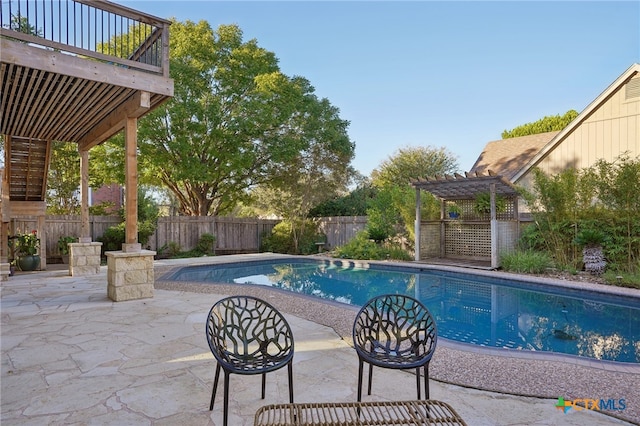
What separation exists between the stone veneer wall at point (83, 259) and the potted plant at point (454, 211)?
9467 mm

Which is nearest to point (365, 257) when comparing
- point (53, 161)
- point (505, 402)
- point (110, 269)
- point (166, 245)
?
point (166, 245)

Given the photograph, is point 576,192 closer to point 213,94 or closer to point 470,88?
point 470,88

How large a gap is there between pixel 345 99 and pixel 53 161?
1141 cm

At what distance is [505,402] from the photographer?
7.88 feet

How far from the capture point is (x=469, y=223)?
11078 millimetres

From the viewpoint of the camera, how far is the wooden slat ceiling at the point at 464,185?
9.29 m

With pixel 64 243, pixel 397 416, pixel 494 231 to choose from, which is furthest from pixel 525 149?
pixel 64 243

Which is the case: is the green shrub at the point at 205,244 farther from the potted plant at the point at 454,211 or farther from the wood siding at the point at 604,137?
the wood siding at the point at 604,137

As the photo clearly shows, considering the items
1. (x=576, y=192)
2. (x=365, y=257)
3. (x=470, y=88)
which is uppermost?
(x=470, y=88)

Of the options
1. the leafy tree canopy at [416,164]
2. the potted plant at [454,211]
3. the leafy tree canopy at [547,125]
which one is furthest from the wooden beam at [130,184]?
the leafy tree canopy at [547,125]

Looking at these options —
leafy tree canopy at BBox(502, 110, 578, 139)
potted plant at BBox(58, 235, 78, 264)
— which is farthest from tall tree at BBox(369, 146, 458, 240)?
potted plant at BBox(58, 235, 78, 264)

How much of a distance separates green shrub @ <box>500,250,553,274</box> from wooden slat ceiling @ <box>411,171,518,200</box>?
1.75 meters

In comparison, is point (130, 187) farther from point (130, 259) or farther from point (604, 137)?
point (604, 137)

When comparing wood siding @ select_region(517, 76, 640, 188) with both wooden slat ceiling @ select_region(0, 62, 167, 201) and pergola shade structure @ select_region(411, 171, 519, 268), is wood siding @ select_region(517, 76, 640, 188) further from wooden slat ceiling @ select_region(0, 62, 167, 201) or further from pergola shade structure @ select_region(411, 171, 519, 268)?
wooden slat ceiling @ select_region(0, 62, 167, 201)
